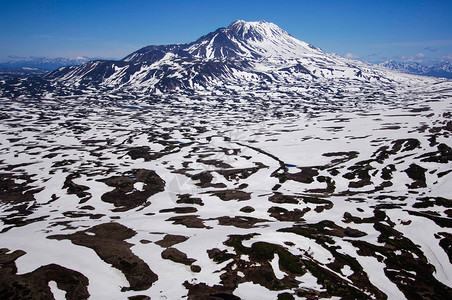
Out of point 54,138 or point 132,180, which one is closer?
point 132,180

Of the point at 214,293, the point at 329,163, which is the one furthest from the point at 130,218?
the point at 329,163

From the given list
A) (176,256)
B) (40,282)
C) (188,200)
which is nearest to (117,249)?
(176,256)

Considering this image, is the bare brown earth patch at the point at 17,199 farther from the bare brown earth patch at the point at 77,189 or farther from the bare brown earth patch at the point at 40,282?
the bare brown earth patch at the point at 40,282

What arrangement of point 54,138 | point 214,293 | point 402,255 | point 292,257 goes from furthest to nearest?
point 54,138 → point 402,255 → point 292,257 → point 214,293

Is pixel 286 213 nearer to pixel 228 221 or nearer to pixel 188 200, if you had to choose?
pixel 228 221

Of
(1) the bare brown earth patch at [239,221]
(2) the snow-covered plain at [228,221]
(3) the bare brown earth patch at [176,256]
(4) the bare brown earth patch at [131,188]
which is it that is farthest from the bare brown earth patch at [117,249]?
(4) the bare brown earth patch at [131,188]

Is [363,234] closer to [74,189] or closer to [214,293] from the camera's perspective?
[214,293]

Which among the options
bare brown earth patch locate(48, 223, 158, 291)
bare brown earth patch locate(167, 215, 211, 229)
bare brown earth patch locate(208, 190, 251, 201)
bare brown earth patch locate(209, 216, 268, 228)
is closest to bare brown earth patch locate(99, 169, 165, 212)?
bare brown earth patch locate(167, 215, 211, 229)

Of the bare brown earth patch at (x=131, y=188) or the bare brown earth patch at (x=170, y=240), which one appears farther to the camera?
the bare brown earth patch at (x=131, y=188)
